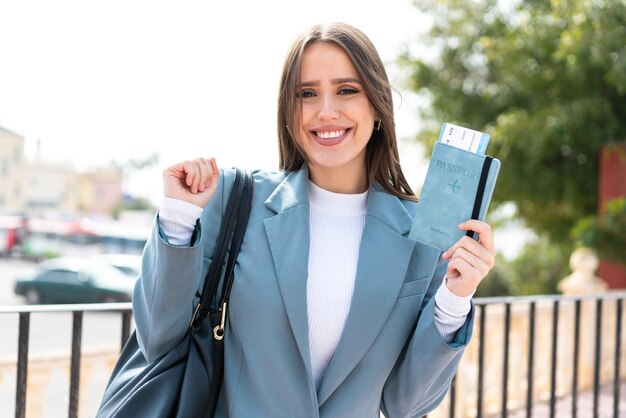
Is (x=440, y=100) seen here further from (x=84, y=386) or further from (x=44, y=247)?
(x=44, y=247)

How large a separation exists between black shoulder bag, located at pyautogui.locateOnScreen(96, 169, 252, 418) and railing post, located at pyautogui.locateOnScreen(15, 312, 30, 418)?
25.4 inches

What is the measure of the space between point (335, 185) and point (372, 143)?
0.53 feet

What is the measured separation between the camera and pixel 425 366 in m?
1.57

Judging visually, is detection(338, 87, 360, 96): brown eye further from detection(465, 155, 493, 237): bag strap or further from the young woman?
detection(465, 155, 493, 237): bag strap

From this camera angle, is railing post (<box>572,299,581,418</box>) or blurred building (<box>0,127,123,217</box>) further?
blurred building (<box>0,127,123,217</box>)

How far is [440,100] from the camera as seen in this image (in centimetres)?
1063

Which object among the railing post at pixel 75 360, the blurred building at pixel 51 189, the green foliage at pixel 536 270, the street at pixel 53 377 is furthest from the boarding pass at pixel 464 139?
the blurred building at pixel 51 189

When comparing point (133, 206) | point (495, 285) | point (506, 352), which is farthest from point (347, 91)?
point (133, 206)

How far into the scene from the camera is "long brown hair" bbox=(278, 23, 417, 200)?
162cm

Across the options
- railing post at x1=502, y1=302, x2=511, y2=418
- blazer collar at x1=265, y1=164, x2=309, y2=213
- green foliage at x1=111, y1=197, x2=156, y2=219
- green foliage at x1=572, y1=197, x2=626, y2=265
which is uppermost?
blazer collar at x1=265, y1=164, x2=309, y2=213

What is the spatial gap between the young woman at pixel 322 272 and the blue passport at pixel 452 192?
0.03 m

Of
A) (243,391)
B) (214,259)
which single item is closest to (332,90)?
(214,259)

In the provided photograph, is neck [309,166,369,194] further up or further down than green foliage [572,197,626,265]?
further up

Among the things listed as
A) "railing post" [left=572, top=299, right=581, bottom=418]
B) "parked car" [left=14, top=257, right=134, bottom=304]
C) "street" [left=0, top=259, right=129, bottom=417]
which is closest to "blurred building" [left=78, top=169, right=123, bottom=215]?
"parked car" [left=14, top=257, right=134, bottom=304]
